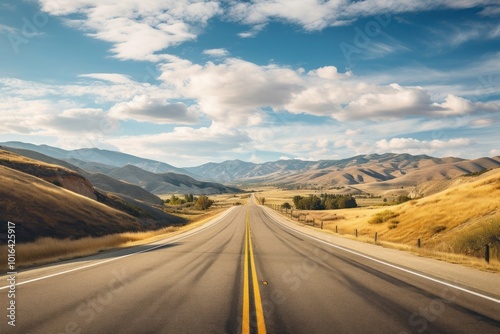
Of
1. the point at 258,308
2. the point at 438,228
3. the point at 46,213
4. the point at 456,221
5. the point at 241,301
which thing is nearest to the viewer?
the point at 258,308

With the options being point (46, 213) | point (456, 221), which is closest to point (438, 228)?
point (456, 221)

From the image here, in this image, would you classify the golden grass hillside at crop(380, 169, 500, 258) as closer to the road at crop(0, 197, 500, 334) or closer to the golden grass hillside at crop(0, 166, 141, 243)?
the road at crop(0, 197, 500, 334)

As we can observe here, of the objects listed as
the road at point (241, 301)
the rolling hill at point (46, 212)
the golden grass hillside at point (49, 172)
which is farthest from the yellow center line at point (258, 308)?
the golden grass hillside at point (49, 172)

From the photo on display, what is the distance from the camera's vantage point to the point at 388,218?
40250mm

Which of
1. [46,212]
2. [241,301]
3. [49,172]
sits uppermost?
[49,172]

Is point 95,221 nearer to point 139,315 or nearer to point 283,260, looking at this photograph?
point 283,260

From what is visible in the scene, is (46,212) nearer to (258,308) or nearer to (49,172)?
(49,172)

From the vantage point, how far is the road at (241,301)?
5.92 m

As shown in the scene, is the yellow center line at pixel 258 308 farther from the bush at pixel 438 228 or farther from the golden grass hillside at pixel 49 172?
the golden grass hillside at pixel 49 172

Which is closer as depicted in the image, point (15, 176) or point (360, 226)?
point (15, 176)

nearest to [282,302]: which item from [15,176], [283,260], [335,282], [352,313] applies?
[352,313]

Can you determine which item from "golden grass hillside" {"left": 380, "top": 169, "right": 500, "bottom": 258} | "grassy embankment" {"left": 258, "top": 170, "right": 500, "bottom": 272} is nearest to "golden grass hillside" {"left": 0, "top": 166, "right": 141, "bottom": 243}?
"grassy embankment" {"left": 258, "top": 170, "right": 500, "bottom": 272}

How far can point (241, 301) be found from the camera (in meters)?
7.52

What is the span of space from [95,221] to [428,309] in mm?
32848
